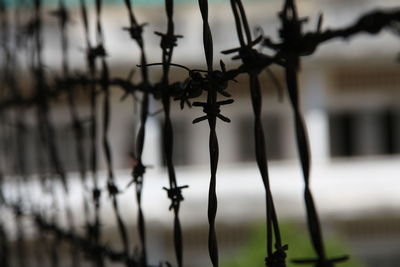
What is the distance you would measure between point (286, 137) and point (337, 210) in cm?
283

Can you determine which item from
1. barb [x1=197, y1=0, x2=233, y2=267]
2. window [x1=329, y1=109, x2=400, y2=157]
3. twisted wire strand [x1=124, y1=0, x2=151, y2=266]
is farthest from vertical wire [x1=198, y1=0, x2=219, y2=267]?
window [x1=329, y1=109, x2=400, y2=157]

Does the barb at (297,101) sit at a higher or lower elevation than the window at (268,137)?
lower

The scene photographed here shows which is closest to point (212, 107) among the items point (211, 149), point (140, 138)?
point (211, 149)

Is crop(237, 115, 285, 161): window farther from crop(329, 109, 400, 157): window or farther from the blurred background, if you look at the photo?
the blurred background

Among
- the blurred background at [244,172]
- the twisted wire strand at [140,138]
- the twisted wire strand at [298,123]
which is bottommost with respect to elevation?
the twisted wire strand at [298,123]

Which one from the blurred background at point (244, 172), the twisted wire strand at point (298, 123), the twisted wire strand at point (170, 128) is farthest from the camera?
the blurred background at point (244, 172)

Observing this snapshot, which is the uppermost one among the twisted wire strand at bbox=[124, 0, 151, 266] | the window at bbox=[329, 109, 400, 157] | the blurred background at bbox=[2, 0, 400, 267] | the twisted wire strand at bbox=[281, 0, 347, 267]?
the window at bbox=[329, 109, 400, 157]

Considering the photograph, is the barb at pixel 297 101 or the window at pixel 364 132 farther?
the window at pixel 364 132

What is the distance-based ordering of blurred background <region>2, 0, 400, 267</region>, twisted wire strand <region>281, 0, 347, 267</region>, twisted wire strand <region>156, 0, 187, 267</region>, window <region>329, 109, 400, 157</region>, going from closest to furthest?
twisted wire strand <region>281, 0, 347, 267</region> → twisted wire strand <region>156, 0, 187, 267</region> → blurred background <region>2, 0, 400, 267</region> → window <region>329, 109, 400, 157</region>

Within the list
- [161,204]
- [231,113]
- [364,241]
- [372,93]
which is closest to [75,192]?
[161,204]

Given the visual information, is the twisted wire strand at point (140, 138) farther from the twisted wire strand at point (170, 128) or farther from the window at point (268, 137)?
the window at point (268, 137)

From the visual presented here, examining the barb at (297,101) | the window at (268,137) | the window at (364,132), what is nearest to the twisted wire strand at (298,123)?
the barb at (297,101)

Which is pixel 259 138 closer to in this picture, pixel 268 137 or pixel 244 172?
pixel 244 172

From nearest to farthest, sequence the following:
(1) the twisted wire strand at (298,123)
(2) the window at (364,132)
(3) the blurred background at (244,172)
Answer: (1) the twisted wire strand at (298,123), (3) the blurred background at (244,172), (2) the window at (364,132)
